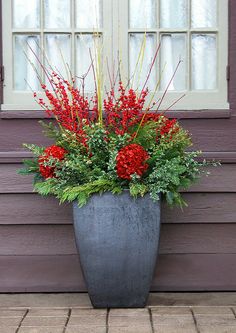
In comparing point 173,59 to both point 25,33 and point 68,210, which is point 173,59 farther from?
point 68,210

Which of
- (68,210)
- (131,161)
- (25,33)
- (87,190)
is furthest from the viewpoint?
(25,33)

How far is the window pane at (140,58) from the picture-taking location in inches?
203

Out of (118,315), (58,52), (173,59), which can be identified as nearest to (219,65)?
(173,59)

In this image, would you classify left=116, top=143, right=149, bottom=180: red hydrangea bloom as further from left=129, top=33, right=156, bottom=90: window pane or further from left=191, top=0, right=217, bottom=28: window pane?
left=191, top=0, right=217, bottom=28: window pane

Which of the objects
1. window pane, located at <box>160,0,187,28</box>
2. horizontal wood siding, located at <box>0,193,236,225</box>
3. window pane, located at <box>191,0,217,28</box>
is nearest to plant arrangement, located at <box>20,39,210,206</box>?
horizontal wood siding, located at <box>0,193,236,225</box>

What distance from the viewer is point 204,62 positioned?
519 cm

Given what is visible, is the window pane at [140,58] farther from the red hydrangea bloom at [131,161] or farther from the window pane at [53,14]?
the red hydrangea bloom at [131,161]

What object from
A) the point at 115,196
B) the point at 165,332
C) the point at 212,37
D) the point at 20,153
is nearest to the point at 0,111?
the point at 20,153

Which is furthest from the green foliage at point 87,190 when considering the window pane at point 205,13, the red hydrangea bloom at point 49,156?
the window pane at point 205,13

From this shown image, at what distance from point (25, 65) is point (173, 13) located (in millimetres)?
990

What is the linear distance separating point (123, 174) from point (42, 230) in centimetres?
86

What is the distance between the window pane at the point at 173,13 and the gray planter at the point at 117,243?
126cm

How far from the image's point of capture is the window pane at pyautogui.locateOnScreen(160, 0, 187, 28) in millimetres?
5168

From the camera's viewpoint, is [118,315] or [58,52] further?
[58,52]
